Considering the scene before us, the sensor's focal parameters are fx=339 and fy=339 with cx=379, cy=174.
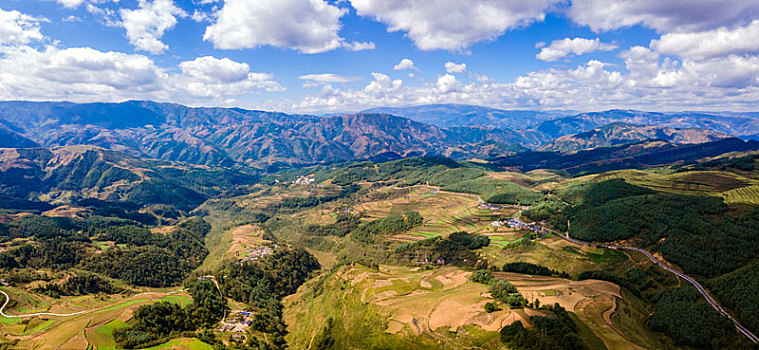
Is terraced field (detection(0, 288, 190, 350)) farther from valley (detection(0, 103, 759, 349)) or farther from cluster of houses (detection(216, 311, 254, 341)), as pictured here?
cluster of houses (detection(216, 311, 254, 341))

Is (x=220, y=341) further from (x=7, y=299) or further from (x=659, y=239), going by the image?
(x=659, y=239)

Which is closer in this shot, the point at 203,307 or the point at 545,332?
the point at 545,332

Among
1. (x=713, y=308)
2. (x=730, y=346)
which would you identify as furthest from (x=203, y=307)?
(x=713, y=308)

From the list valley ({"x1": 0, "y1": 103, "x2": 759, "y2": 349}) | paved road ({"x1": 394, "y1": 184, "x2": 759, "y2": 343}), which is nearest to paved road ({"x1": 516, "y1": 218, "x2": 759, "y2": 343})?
paved road ({"x1": 394, "y1": 184, "x2": 759, "y2": 343})

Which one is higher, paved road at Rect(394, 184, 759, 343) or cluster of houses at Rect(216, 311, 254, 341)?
paved road at Rect(394, 184, 759, 343)

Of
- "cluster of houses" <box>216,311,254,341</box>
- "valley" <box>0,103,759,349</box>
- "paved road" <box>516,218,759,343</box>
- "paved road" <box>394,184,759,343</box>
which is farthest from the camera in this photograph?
"cluster of houses" <box>216,311,254,341</box>

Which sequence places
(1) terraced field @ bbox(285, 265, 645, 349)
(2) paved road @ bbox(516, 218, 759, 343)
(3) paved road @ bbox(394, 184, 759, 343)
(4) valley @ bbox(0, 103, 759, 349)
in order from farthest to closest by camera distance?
(2) paved road @ bbox(516, 218, 759, 343) < (3) paved road @ bbox(394, 184, 759, 343) < (4) valley @ bbox(0, 103, 759, 349) < (1) terraced field @ bbox(285, 265, 645, 349)

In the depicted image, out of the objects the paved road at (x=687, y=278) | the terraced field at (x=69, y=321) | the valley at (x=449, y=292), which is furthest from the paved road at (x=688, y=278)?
the terraced field at (x=69, y=321)

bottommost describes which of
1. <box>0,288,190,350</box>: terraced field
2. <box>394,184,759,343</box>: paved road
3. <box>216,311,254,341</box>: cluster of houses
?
<box>216,311,254,341</box>: cluster of houses

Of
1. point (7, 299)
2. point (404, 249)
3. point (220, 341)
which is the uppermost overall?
point (7, 299)

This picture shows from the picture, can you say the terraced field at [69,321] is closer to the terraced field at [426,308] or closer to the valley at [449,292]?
the valley at [449,292]

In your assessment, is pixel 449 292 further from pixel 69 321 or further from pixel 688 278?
pixel 69 321
